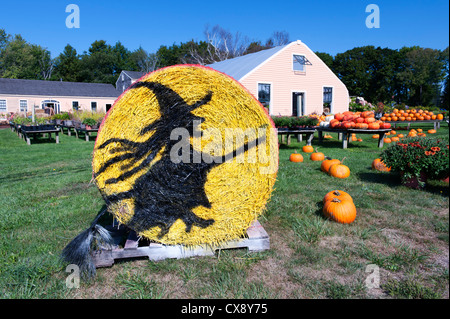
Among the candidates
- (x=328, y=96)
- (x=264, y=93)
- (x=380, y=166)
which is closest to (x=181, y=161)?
(x=380, y=166)

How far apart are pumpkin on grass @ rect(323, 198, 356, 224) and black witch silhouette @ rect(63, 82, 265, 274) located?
1504mm

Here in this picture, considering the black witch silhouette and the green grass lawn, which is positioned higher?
the black witch silhouette

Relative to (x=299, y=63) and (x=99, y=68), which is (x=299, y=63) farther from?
(x=99, y=68)

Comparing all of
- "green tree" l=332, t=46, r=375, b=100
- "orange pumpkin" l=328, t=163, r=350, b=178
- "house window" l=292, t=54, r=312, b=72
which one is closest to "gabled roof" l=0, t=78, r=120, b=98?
"house window" l=292, t=54, r=312, b=72

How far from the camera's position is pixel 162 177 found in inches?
113

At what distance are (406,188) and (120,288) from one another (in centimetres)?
467

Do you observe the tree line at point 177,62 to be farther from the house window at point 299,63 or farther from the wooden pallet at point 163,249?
the wooden pallet at point 163,249

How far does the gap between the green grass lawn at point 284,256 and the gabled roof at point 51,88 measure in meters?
36.0

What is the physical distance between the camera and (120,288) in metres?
2.39

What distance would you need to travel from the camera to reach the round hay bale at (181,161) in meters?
2.73

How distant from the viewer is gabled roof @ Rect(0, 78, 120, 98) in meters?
33.7

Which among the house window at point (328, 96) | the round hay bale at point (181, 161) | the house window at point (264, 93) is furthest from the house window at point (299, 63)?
the round hay bale at point (181, 161)

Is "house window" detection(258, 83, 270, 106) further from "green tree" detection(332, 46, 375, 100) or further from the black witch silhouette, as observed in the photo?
"green tree" detection(332, 46, 375, 100)

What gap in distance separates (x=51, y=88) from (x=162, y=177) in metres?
40.7
